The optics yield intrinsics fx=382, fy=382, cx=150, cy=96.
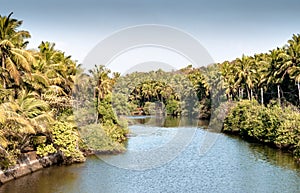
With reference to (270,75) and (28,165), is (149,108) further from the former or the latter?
(28,165)

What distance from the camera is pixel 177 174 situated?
70.1 feet

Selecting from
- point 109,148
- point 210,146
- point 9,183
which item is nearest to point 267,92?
point 210,146

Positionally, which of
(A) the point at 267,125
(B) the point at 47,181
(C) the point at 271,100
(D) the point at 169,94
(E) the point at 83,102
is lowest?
(B) the point at 47,181

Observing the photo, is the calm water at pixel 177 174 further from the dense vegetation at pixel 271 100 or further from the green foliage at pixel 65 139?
the dense vegetation at pixel 271 100

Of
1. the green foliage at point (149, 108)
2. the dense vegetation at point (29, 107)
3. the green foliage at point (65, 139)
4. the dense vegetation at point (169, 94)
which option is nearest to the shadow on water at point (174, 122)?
the dense vegetation at point (169, 94)

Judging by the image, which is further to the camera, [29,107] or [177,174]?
[177,174]

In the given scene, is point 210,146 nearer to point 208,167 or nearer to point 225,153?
point 225,153

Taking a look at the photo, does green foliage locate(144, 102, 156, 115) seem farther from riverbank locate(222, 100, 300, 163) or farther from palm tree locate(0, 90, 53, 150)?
palm tree locate(0, 90, 53, 150)

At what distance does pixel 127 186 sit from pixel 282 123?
14.1m

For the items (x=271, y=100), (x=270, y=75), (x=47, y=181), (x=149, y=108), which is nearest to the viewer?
(x=47, y=181)

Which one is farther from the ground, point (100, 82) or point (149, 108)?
point (100, 82)

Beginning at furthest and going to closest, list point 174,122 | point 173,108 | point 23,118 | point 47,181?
point 173,108
point 174,122
point 47,181
point 23,118

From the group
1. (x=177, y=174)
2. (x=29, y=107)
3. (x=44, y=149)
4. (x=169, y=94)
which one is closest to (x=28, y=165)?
(x=44, y=149)

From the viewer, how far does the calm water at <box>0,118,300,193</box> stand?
18297 millimetres
